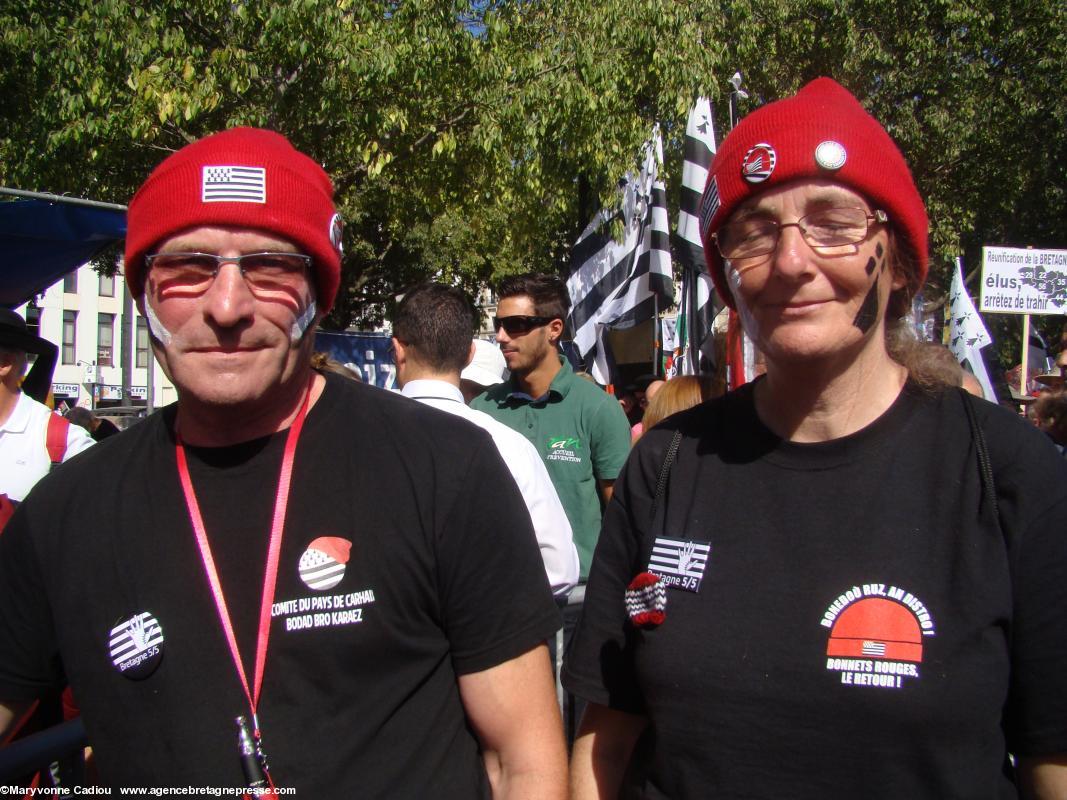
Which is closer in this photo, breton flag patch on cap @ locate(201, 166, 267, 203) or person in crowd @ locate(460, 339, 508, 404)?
breton flag patch on cap @ locate(201, 166, 267, 203)

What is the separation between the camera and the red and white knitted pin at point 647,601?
164cm

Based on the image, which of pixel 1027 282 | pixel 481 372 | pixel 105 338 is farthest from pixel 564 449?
pixel 105 338

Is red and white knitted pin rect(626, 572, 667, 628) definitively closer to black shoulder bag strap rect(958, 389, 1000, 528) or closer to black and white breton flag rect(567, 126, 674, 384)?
black shoulder bag strap rect(958, 389, 1000, 528)

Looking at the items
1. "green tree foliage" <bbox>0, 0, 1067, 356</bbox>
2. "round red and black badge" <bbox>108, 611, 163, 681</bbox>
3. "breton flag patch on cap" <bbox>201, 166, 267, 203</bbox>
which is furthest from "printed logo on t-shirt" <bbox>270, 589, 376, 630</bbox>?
"green tree foliage" <bbox>0, 0, 1067, 356</bbox>

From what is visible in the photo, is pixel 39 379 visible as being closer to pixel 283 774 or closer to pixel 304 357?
pixel 304 357

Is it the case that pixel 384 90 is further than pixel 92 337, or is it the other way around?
pixel 92 337

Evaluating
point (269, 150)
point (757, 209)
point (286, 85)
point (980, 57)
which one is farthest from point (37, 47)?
point (980, 57)

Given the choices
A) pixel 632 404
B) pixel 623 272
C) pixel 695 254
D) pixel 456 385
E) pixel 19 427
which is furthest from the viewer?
pixel 632 404

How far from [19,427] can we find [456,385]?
1919 millimetres

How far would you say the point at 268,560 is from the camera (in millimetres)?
1627

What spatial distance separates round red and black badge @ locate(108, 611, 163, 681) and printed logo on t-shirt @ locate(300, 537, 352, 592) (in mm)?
271

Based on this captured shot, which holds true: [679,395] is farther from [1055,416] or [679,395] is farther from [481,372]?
[1055,416]

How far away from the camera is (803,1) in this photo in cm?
1761

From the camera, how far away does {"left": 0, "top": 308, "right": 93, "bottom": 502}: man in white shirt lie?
388 centimetres
